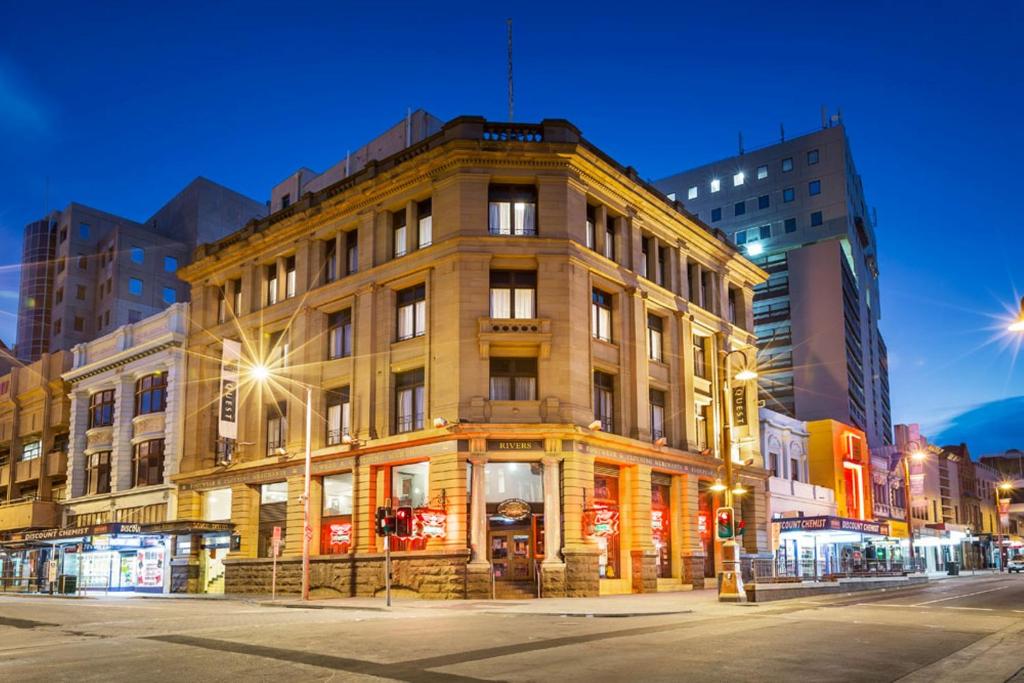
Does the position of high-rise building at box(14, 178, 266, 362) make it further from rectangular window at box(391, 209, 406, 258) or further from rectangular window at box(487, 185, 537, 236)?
rectangular window at box(487, 185, 537, 236)

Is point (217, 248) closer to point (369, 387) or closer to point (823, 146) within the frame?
point (369, 387)

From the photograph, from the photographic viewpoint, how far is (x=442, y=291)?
3925cm

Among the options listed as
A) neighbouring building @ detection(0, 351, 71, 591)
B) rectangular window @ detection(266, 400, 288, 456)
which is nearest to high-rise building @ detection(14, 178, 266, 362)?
neighbouring building @ detection(0, 351, 71, 591)

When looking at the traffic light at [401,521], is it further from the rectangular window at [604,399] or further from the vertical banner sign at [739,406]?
the vertical banner sign at [739,406]

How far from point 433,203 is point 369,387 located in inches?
342

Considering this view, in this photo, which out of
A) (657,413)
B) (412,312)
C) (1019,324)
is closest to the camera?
(1019,324)

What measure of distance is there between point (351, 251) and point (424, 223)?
5.49 metres

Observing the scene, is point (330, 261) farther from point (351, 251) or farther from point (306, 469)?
point (306, 469)

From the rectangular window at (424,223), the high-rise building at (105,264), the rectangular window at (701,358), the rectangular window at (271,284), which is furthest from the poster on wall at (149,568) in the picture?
the high-rise building at (105,264)

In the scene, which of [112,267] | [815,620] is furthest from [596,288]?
[112,267]

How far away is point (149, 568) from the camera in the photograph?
167ft

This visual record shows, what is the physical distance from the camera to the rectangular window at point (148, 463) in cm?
5350

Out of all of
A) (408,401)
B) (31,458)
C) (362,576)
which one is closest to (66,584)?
(31,458)

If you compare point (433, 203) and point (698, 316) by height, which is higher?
point (433, 203)
